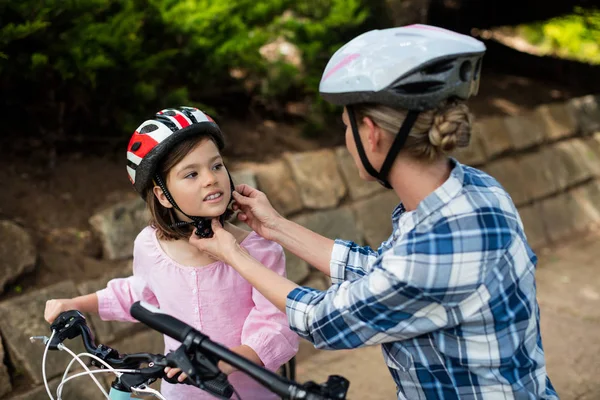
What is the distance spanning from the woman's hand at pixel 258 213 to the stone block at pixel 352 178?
275cm

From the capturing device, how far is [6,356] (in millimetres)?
3254

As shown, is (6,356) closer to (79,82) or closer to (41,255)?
(41,255)

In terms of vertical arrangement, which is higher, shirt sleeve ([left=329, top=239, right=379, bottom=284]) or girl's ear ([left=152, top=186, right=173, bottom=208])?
girl's ear ([left=152, top=186, right=173, bottom=208])

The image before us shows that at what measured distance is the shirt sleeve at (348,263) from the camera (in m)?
2.25

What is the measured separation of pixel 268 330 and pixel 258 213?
465mm

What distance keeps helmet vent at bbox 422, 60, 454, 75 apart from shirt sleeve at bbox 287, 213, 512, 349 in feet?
1.36

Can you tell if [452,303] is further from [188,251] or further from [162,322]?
[188,251]

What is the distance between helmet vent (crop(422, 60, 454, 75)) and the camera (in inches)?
69.1

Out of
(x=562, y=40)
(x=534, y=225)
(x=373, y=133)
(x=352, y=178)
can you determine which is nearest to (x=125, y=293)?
(x=373, y=133)

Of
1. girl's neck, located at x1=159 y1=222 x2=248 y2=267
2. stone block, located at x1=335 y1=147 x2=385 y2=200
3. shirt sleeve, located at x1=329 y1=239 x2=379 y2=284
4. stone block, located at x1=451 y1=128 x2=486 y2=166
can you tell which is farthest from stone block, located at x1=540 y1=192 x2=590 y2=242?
girl's neck, located at x1=159 y1=222 x2=248 y2=267

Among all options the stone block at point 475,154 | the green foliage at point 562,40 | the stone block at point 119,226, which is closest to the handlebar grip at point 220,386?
the stone block at point 119,226

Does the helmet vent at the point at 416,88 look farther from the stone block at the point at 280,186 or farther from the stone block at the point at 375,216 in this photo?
the stone block at the point at 375,216

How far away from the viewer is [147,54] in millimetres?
4582

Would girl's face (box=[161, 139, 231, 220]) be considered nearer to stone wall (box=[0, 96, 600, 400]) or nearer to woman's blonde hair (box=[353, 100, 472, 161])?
woman's blonde hair (box=[353, 100, 472, 161])
